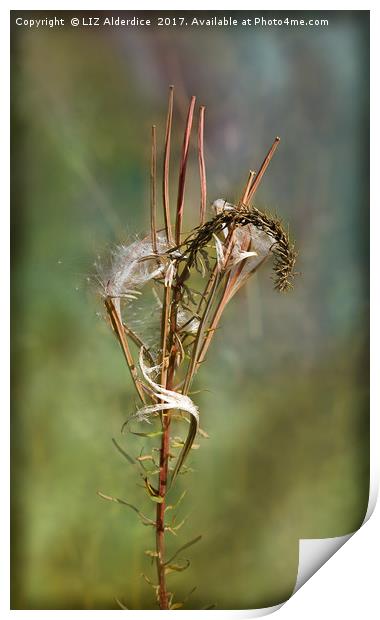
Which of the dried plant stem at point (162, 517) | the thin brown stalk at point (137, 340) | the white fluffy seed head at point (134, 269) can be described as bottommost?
the dried plant stem at point (162, 517)

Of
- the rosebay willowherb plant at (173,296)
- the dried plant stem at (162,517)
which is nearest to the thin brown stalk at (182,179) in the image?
the rosebay willowherb plant at (173,296)

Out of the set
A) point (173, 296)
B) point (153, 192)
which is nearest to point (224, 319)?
point (173, 296)

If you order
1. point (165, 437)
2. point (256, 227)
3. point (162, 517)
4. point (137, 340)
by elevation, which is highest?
point (256, 227)

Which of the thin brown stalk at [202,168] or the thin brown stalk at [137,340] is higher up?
the thin brown stalk at [202,168]

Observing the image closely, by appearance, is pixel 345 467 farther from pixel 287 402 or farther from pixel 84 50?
pixel 84 50

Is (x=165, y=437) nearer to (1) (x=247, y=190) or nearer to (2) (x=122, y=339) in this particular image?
(2) (x=122, y=339)

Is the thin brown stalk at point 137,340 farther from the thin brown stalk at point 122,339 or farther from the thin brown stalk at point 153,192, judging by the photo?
the thin brown stalk at point 153,192

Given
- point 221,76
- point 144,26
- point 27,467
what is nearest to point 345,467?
point 27,467
